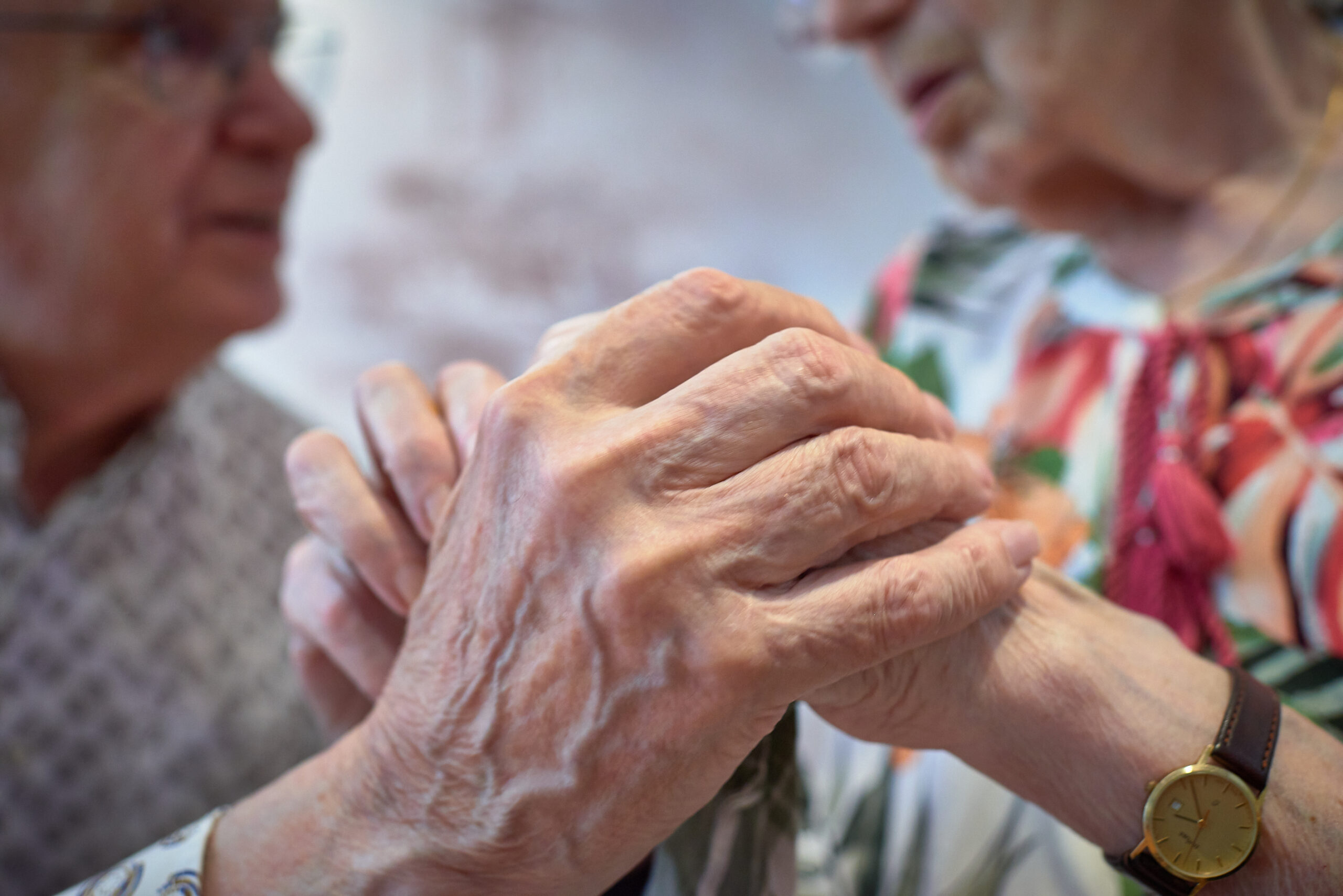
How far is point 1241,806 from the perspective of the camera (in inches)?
17.7

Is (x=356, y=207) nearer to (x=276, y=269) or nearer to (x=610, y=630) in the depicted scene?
(x=276, y=269)

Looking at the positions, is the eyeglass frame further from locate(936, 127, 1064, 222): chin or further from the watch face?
the watch face

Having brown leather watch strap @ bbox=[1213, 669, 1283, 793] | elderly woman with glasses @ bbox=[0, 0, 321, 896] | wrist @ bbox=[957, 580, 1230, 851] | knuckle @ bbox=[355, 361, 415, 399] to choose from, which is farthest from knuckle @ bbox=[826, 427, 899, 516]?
elderly woman with glasses @ bbox=[0, 0, 321, 896]

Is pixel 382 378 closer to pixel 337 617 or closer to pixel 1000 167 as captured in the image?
pixel 337 617

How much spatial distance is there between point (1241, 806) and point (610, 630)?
346mm

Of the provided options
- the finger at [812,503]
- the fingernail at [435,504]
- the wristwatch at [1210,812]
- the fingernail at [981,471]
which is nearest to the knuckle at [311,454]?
the fingernail at [435,504]

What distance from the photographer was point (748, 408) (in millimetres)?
427

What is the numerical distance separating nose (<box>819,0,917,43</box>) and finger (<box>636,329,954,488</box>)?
62 centimetres

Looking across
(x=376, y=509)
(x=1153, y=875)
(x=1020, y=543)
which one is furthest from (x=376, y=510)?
(x=1153, y=875)

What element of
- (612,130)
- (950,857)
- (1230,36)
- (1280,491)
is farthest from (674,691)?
(612,130)

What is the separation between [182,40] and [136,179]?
0.57 ft

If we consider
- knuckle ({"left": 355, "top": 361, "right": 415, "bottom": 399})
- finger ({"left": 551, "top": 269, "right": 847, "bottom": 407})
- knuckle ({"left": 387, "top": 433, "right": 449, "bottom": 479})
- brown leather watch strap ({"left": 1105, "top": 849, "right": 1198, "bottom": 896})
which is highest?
knuckle ({"left": 355, "top": 361, "right": 415, "bottom": 399})

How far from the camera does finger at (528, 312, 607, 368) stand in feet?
1.54

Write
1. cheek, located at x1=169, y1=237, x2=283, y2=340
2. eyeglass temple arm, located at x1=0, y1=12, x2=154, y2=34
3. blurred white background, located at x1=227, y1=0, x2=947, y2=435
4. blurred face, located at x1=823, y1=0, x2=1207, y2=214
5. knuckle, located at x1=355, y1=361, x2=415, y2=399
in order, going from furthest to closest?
blurred white background, located at x1=227, y1=0, x2=947, y2=435, cheek, located at x1=169, y1=237, x2=283, y2=340, eyeglass temple arm, located at x1=0, y1=12, x2=154, y2=34, blurred face, located at x1=823, y1=0, x2=1207, y2=214, knuckle, located at x1=355, y1=361, x2=415, y2=399
